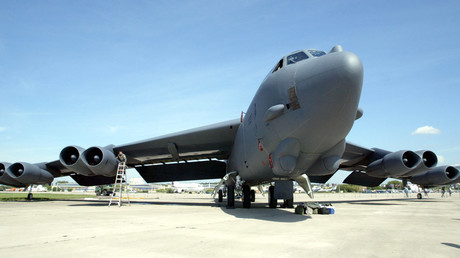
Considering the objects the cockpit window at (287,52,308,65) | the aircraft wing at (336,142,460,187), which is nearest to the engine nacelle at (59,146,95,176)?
the cockpit window at (287,52,308,65)

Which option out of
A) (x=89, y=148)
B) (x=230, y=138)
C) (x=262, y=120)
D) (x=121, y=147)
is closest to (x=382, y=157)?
(x=230, y=138)

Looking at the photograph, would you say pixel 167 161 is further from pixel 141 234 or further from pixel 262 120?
pixel 141 234

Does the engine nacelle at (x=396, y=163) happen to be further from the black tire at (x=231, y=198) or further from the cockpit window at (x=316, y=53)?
the cockpit window at (x=316, y=53)

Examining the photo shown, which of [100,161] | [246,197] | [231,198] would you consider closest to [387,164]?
[246,197]

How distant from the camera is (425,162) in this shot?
48.4ft

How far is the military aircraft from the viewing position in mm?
6301

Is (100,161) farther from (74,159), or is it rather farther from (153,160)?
(153,160)

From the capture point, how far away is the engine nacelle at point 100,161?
12.7 m

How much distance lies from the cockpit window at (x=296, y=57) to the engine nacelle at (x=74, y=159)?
32.9 ft

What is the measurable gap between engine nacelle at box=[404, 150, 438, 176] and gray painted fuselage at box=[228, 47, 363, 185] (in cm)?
899

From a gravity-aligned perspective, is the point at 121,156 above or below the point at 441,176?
above

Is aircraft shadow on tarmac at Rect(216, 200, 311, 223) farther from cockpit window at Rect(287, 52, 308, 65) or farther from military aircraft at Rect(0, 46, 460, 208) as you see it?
cockpit window at Rect(287, 52, 308, 65)

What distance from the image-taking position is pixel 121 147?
14367 millimetres

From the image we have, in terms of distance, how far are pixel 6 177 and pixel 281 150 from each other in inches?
597
